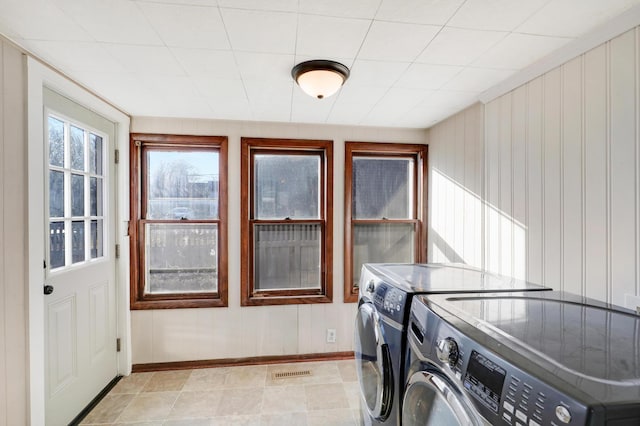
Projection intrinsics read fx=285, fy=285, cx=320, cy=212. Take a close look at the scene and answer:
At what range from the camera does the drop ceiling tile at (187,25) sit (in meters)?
1.18

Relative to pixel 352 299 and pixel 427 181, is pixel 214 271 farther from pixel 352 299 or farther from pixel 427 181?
pixel 427 181

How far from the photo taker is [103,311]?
87.7 inches

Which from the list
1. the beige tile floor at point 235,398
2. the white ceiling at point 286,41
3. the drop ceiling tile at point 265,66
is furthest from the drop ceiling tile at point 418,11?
the beige tile floor at point 235,398

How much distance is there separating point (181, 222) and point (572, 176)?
2.83 metres

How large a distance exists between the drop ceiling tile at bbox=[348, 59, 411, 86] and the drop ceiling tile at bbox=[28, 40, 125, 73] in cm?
135

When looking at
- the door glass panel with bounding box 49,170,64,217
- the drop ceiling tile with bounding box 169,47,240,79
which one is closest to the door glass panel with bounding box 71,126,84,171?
the door glass panel with bounding box 49,170,64,217

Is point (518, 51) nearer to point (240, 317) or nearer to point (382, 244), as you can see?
point (382, 244)

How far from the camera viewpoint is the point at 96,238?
A: 2.19 metres

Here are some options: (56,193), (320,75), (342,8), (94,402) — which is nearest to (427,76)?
(320,75)

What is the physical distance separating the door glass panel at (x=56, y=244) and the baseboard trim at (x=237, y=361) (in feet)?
4.14

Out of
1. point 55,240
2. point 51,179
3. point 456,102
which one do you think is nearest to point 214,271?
point 55,240

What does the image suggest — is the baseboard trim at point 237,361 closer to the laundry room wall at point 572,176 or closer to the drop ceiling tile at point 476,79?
the laundry room wall at point 572,176

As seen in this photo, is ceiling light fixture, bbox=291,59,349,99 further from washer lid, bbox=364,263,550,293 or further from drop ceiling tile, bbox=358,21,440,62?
washer lid, bbox=364,263,550,293

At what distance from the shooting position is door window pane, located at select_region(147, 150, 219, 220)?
2.64m
